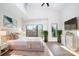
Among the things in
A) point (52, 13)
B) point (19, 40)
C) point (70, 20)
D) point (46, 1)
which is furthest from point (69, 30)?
point (19, 40)

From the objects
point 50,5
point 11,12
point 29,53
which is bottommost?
point 29,53

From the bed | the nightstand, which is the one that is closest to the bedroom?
the bed

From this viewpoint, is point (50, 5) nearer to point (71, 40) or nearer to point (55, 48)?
point (55, 48)

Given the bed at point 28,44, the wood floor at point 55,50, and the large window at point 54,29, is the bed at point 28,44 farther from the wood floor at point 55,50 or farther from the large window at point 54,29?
the large window at point 54,29

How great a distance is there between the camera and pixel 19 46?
2.97 meters

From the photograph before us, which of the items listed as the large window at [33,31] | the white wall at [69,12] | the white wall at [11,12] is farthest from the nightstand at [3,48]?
the white wall at [69,12]

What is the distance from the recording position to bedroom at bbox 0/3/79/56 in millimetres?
2853

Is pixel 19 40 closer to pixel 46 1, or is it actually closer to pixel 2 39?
pixel 2 39

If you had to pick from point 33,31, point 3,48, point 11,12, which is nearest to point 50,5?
point 33,31

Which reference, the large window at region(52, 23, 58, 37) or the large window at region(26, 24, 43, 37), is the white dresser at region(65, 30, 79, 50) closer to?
the large window at region(52, 23, 58, 37)

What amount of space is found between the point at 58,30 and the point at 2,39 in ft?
4.76

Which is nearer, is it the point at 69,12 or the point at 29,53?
the point at 29,53

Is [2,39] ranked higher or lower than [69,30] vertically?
lower

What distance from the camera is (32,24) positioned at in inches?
117
